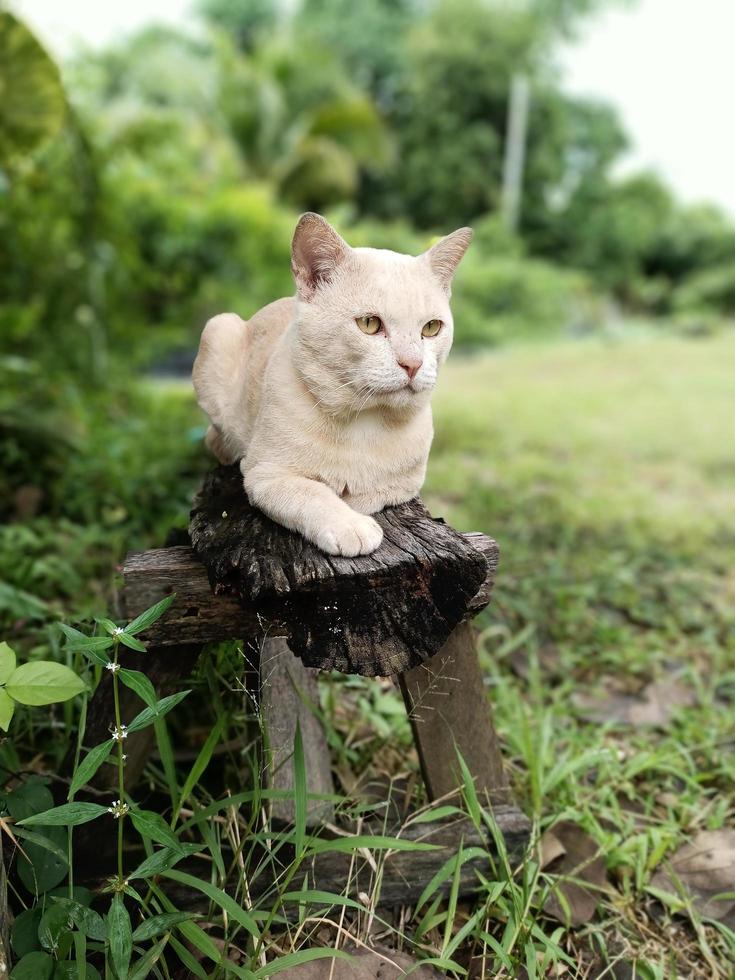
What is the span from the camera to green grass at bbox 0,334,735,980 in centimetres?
165

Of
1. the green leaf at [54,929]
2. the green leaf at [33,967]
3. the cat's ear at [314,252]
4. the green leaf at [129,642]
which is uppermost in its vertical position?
the cat's ear at [314,252]

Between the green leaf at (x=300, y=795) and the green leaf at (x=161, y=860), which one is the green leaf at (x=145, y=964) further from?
the green leaf at (x=300, y=795)

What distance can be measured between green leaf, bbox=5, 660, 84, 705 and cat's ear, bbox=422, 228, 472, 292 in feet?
3.05

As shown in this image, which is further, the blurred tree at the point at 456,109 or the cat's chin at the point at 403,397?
the blurred tree at the point at 456,109

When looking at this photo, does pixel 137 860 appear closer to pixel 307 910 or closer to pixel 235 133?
pixel 307 910

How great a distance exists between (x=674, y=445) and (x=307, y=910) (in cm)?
532

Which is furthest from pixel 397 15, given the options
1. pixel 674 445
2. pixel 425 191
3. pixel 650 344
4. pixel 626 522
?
pixel 626 522

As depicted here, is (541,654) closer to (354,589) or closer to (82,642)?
(354,589)

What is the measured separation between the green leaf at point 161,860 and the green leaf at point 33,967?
0.57 feet

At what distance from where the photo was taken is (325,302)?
141 centimetres

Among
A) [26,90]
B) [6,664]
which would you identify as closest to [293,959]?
[6,664]

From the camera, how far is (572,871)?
1.78 meters

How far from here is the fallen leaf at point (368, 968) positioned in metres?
1.40

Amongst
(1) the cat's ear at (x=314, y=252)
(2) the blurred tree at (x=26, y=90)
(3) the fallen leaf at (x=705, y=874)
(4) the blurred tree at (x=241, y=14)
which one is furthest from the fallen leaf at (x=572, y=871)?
(4) the blurred tree at (x=241, y=14)
